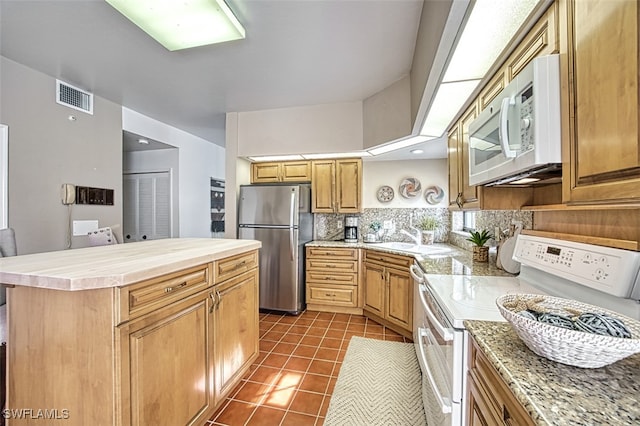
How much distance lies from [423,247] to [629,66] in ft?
9.03

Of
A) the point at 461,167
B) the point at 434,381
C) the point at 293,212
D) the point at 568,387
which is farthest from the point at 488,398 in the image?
the point at 293,212

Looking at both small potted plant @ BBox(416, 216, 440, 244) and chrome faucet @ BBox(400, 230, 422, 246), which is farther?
small potted plant @ BBox(416, 216, 440, 244)

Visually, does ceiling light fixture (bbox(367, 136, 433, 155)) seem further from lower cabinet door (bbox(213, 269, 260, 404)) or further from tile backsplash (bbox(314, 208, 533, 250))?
lower cabinet door (bbox(213, 269, 260, 404))

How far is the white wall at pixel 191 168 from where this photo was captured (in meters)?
3.88

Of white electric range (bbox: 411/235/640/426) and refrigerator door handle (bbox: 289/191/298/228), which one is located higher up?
refrigerator door handle (bbox: 289/191/298/228)

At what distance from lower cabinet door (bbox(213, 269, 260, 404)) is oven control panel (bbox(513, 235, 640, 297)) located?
1713mm

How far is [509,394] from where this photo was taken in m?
0.69

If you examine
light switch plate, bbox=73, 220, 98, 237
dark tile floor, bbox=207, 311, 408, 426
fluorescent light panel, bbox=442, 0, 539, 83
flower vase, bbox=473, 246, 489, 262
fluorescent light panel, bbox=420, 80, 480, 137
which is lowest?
dark tile floor, bbox=207, 311, 408, 426

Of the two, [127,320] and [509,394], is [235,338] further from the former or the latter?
[509,394]

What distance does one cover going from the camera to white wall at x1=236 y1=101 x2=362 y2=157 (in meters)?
3.29

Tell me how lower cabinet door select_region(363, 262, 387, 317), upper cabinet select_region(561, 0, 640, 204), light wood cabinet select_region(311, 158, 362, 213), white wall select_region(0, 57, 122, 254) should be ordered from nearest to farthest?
upper cabinet select_region(561, 0, 640, 204) → white wall select_region(0, 57, 122, 254) → lower cabinet door select_region(363, 262, 387, 317) → light wood cabinet select_region(311, 158, 362, 213)

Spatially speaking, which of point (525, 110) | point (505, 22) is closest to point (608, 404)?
point (525, 110)

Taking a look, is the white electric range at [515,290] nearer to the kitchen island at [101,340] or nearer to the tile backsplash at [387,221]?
the kitchen island at [101,340]

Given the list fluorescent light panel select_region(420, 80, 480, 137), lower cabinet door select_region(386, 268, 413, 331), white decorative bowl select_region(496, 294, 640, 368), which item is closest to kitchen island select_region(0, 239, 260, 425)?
white decorative bowl select_region(496, 294, 640, 368)
